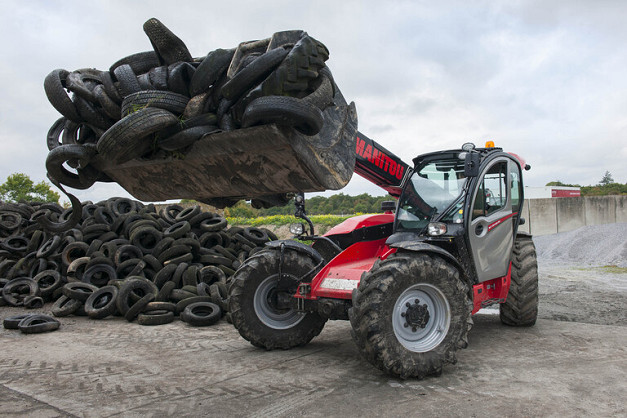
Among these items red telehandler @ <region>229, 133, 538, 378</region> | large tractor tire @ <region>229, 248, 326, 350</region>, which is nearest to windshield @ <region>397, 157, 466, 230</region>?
red telehandler @ <region>229, 133, 538, 378</region>

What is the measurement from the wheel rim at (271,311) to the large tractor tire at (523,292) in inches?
120

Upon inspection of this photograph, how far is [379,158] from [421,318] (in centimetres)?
194

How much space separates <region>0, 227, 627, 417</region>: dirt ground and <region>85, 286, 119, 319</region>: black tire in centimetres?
43

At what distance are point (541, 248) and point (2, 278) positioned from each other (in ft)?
61.4

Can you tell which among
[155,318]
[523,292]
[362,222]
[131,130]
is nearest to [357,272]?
[362,222]

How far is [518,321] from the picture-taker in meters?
6.86

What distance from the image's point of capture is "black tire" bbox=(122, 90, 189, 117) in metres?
4.58

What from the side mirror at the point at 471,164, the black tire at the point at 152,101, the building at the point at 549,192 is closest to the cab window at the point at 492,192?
the side mirror at the point at 471,164

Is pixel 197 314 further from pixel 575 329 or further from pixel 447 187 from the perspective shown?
pixel 575 329

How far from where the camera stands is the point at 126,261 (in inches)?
344

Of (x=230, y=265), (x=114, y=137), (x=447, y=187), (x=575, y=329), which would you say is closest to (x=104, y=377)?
(x=114, y=137)

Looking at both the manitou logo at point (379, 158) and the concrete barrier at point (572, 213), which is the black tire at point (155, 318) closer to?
the manitou logo at point (379, 158)

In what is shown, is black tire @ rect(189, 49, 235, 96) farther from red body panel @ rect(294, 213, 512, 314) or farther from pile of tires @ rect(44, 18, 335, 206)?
red body panel @ rect(294, 213, 512, 314)

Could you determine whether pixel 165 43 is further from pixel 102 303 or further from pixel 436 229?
pixel 102 303
